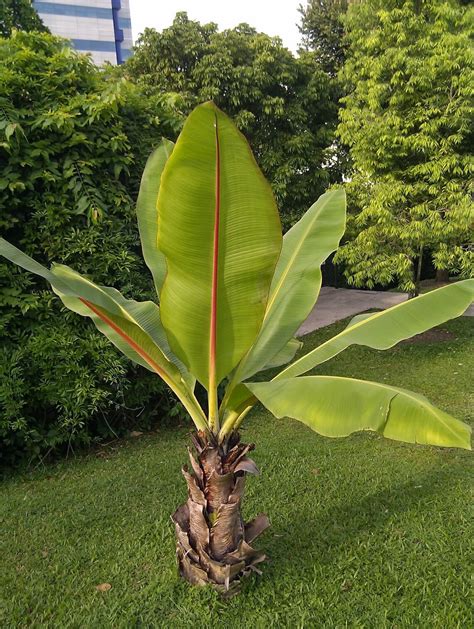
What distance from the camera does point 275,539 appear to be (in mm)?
3086

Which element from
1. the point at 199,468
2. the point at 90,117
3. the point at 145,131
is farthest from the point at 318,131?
the point at 199,468

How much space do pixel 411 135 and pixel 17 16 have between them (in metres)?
7.01

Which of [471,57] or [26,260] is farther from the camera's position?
[471,57]

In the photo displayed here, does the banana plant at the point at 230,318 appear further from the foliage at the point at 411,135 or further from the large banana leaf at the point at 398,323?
the foliage at the point at 411,135

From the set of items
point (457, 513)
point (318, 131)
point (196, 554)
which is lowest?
point (457, 513)

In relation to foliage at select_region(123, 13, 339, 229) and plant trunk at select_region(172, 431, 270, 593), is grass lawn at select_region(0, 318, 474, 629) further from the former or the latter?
foliage at select_region(123, 13, 339, 229)

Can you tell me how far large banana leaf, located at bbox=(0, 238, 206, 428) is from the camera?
216 centimetres

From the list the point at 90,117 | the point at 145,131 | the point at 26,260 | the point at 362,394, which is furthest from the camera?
the point at 145,131

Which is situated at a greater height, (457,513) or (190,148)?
(190,148)

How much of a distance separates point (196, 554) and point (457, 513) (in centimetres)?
197

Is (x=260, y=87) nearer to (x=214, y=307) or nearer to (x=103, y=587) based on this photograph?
(x=214, y=307)

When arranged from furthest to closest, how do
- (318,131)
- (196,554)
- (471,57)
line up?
(318,131) < (471,57) < (196,554)

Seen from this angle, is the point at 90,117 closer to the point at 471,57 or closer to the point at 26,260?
the point at 26,260

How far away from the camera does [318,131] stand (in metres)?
11.3
